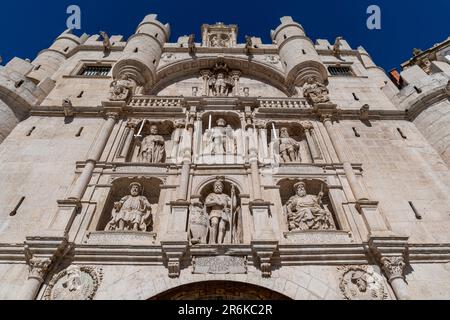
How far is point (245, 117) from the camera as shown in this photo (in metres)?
15.1

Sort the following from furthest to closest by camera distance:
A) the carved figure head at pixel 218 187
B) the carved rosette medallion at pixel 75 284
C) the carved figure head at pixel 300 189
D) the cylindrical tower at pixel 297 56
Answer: the cylindrical tower at pixel 297 56 → the carved figure head at pixel 300 189 → the carved figure head at pixel 218 187 → the carved rosette medallion at pixel 75 284

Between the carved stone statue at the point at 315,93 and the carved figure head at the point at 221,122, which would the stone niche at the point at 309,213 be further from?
the carved stone statue at the point at 315,93

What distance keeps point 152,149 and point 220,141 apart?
274cm

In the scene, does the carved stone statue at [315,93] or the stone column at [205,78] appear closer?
the carved stone statue at [315,93]

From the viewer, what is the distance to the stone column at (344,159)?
11070 mm

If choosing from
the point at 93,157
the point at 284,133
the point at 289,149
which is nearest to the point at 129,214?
the point at 93,157

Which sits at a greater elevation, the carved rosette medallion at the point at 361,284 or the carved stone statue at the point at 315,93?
the carved stone statue at the point at 315,93

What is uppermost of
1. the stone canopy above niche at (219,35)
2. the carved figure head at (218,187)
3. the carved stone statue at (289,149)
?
the stone canopy above niche at (219,35)

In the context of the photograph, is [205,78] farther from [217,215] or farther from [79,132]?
[217,215]

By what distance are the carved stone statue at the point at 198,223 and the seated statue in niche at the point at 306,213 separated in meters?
2.63

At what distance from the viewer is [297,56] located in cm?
1942

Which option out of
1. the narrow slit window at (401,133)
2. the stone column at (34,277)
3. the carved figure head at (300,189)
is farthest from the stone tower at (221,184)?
the narrow slit window at (401,133)

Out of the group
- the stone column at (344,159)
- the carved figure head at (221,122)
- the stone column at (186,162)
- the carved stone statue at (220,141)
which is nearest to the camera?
the stone column at (344,159)

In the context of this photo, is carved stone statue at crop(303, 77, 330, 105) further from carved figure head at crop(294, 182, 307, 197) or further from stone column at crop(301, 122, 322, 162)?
carved figure head at crop(294, 182, 307, 197)
